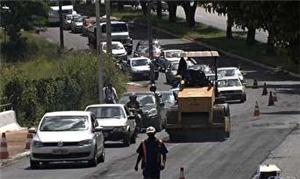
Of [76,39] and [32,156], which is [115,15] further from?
[32,156]

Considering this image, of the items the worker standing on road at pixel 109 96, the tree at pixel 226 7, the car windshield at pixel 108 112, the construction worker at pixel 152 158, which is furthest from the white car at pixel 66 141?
the tree at pixel 226 7

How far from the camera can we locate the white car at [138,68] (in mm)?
62281

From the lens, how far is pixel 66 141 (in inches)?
880

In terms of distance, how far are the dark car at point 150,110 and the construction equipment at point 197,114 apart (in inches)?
160

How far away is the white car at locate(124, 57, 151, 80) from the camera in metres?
62.3

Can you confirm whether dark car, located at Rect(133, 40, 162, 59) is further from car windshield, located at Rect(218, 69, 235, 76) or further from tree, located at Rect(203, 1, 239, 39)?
tree, located at Rect(203, 1, 239, 39)

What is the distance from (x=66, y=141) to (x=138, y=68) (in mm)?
40319

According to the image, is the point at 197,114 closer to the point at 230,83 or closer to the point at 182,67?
the point at 182,67

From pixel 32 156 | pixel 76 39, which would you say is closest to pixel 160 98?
pixel 32 156

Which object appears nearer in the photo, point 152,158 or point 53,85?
point 152,158

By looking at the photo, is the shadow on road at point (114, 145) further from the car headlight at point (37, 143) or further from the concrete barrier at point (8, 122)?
the car headlight at point (37, 143)

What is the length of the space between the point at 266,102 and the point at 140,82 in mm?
16681

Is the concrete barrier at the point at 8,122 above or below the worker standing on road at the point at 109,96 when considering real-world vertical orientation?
below

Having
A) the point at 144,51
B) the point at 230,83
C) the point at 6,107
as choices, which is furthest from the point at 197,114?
the point at 144,51
